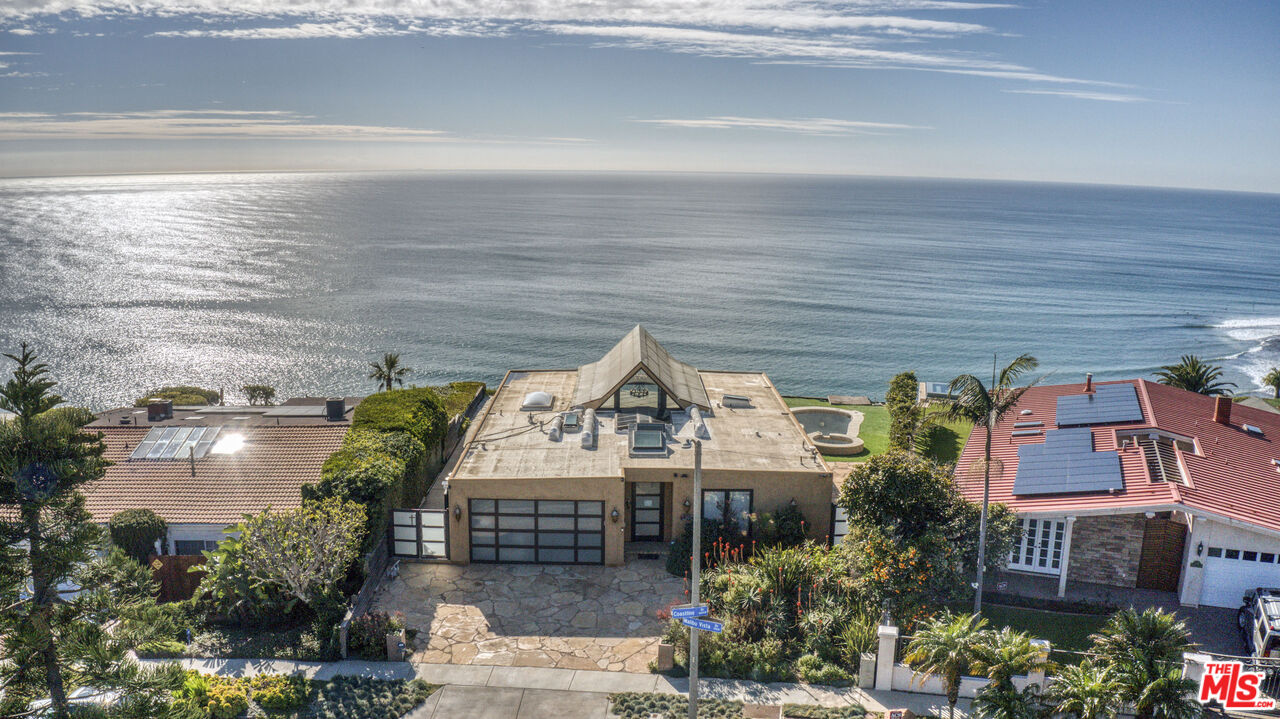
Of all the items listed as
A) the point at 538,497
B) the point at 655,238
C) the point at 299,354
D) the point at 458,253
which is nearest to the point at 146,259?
the point at 458,253

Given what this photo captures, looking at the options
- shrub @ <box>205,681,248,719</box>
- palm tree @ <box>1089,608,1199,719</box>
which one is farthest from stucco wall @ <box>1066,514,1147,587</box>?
shrub @ <box>205,681,248,719</box>

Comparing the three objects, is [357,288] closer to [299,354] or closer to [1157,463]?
[299,354]

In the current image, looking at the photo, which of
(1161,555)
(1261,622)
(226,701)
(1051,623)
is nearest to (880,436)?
(1161,555)

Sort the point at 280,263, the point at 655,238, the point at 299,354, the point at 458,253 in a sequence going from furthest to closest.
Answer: the point at 655,238
the point at 458,253
the point at 280,263
the point at 299,354

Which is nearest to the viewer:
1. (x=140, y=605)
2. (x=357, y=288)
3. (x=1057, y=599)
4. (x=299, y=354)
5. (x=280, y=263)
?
(x=140, y=605)

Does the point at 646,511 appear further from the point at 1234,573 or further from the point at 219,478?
the point at 1234,573

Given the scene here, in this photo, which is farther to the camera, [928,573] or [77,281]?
[77,281]
